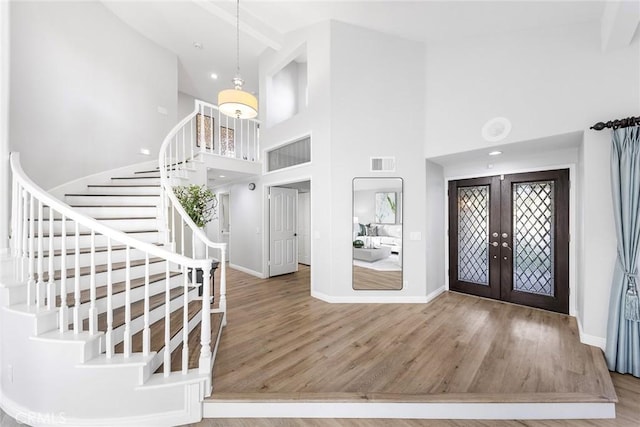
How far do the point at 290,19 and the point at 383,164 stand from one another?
299 centimetres

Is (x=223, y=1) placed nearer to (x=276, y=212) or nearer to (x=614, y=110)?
(x=276, y=212)

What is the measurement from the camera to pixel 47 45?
3418 millimetres

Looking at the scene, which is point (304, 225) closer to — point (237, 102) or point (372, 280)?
point (372, 280)

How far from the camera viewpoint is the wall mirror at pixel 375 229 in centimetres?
391

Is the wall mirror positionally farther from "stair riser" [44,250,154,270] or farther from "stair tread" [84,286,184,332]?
"stair riser" [44,250,154,270]

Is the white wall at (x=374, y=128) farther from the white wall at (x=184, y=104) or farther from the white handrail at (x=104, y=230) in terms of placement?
the white wall at (x=184, y=104)

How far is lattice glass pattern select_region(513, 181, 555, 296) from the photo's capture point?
11.9 ft

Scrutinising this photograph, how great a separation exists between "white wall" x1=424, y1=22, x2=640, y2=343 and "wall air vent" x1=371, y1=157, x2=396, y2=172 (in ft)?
2.23

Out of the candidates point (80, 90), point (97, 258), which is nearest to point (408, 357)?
point (97, 258)

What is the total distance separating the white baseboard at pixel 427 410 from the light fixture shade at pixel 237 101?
293 cm

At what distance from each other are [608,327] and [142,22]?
7.98m

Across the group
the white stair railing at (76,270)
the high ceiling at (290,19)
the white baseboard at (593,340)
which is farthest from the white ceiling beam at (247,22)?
Result: the white baseboard at (593,340)

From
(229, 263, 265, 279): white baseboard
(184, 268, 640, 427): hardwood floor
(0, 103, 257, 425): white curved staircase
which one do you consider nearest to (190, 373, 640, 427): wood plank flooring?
(184, 268, 640, 427): hardwood floor

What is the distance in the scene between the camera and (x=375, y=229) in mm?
3953
